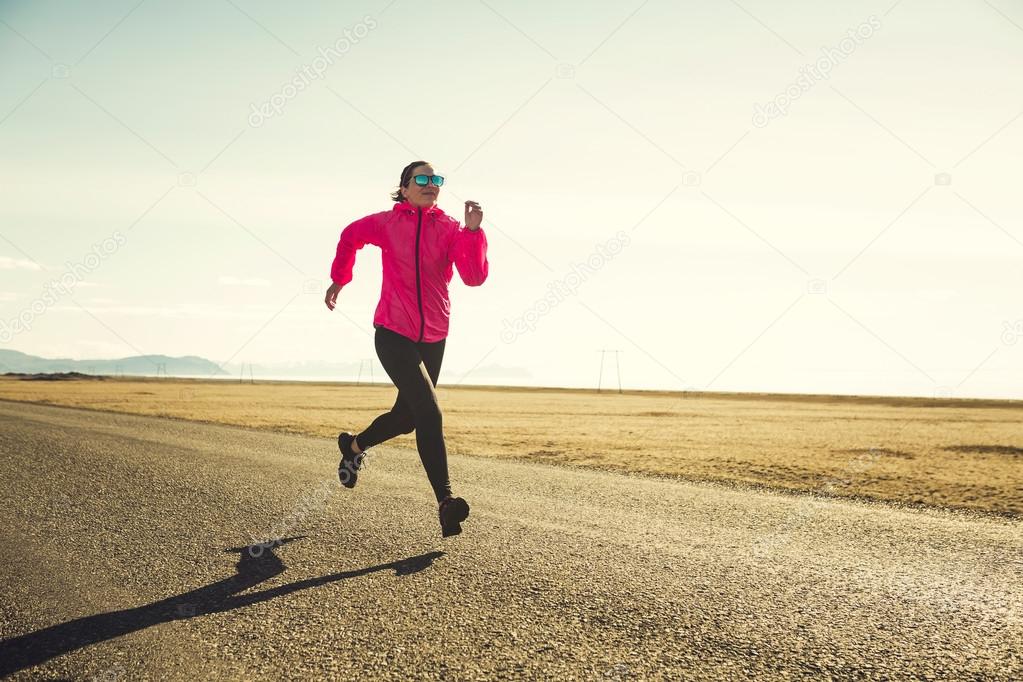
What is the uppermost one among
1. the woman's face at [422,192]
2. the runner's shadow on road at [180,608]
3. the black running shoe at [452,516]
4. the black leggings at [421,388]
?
the woman's face at [422,192]

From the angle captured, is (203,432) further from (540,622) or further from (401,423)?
(540,622)

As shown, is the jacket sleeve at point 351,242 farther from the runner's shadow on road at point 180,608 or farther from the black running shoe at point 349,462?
the runner's shadow on road at point 180,608

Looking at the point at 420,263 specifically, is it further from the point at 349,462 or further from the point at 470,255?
the point at 349,462

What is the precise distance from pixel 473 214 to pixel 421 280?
23.3 inches

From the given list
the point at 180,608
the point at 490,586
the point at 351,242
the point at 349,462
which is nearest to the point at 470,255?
the point at 351,242

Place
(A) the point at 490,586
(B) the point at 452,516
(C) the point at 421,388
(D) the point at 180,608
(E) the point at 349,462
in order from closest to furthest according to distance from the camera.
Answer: (D) the point at 180,608 < (A) the point at 490,586 < (B) the point at 452,516 < (C) the point at 421,388 < (E) the point at 349,462

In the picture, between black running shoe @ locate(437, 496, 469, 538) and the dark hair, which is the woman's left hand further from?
black running shoe @ locate(437, 496, 469, 538)

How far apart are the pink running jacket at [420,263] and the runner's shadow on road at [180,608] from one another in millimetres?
1610

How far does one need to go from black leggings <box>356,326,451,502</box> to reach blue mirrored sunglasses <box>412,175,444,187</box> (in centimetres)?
104

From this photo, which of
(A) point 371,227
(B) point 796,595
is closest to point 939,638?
(B) point 796,595

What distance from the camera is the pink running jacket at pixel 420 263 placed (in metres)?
4.96

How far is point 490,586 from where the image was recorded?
3.78 m

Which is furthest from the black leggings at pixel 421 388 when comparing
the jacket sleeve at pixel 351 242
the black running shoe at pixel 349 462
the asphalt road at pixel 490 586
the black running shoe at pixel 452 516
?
the black running shoe at pixel 349 462

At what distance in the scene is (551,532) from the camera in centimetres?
507
